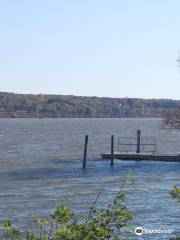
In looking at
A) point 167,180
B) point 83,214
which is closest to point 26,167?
point 167,180

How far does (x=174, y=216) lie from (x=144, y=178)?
1425 cm

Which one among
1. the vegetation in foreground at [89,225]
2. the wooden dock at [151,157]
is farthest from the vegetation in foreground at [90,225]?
the wooden dock at [151,157]

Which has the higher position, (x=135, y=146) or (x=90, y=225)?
(x=90, y=225)

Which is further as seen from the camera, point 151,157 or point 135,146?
point 135,146

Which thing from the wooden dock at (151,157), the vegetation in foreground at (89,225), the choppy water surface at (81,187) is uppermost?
the vegetation in foreground at (89,225)

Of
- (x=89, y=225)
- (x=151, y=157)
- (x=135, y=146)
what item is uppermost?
(x=89, y=225)

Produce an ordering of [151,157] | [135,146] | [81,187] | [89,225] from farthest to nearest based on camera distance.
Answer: [135,146], [151,157], [81,187], [89,225]

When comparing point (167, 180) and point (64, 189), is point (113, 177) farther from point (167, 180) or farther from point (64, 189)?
point (64, 189)

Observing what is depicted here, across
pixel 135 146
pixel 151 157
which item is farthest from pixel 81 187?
pixel 135 146

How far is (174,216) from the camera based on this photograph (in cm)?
2119

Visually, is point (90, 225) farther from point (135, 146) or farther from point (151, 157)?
point (135, 146)

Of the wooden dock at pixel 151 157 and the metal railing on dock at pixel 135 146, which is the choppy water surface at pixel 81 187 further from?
the metal railing on dock at pixel 135 146

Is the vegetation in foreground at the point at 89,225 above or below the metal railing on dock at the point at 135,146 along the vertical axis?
above

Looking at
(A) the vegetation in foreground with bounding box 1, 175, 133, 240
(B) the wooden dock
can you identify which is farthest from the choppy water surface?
(A) the vegetation in foreground with bounding box 1, 175, 133, 240
